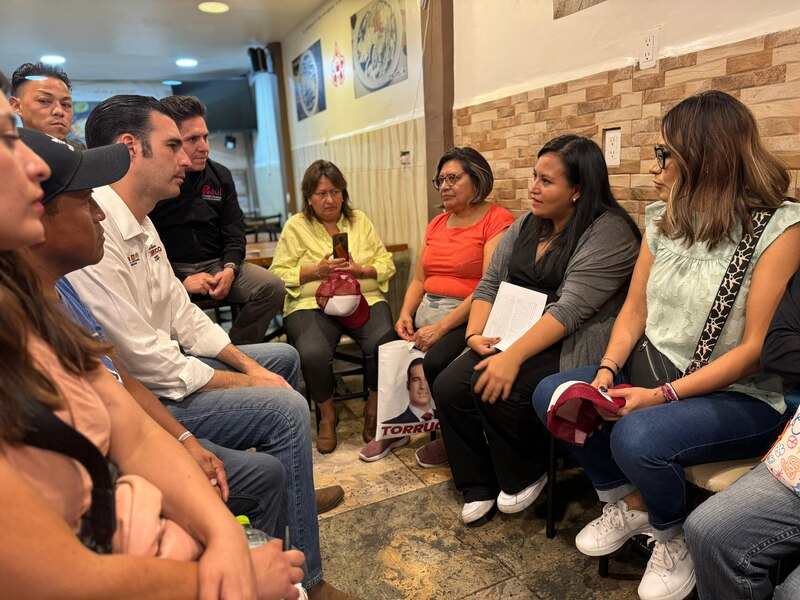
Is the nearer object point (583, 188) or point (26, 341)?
point (26, 341)

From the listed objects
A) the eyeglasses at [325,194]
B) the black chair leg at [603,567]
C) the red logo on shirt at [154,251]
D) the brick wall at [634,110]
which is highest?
the brick wall at [634,110]

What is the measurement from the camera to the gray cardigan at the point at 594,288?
6.16ft

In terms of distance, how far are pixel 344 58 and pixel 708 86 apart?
3234 mm

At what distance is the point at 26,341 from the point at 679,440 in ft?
4.50

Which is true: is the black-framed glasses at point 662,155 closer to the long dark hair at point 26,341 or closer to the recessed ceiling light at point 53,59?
the long dark hair at point 26,341

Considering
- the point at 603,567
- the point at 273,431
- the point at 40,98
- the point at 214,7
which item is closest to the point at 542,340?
the point at 603,567

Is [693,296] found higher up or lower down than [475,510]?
higher up

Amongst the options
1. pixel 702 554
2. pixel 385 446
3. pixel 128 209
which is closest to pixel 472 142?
pixel 385 446

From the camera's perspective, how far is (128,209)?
1.64 metres

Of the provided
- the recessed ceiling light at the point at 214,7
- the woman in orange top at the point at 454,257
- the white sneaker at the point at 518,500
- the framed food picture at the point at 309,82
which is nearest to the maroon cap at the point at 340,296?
the woman in orange top at the point at 454,257

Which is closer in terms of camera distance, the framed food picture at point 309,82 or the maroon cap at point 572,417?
the maroon cap at point 572,417

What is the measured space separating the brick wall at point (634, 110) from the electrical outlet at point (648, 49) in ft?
0.09

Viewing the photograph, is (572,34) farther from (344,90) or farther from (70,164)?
(344,90)

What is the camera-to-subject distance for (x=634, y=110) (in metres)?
1.98
